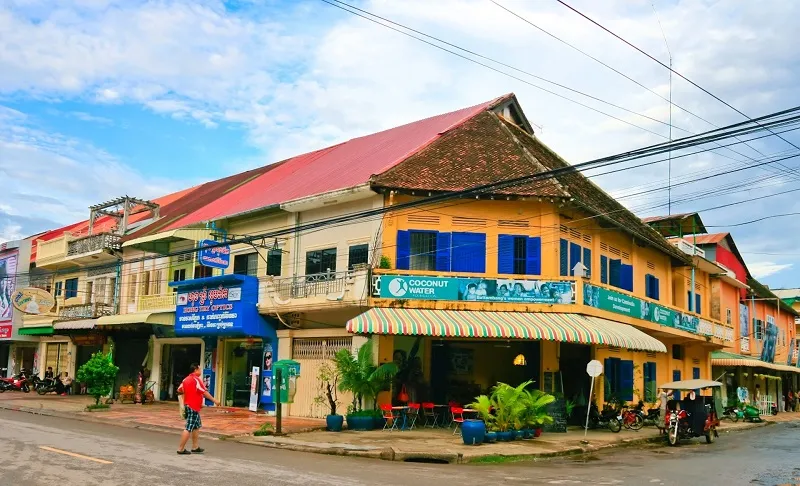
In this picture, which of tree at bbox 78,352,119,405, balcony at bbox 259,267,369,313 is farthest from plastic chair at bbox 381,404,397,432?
tree at bbox 78,352,119,405

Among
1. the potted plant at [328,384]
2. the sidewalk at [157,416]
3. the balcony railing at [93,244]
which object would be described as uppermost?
the balcony railing at [93,244]

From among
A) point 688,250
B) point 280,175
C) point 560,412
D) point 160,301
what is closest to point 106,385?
point 160,301

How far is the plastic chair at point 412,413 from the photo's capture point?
68.4ft

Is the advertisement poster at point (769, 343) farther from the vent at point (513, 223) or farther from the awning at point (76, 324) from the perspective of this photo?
the awning at point (76, 324)

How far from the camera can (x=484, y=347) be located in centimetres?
2395

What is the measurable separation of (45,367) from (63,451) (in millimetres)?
30318

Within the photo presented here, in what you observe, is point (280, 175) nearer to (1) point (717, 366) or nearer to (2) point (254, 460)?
(2) point (254, 460)

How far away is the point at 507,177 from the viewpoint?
2242 cm

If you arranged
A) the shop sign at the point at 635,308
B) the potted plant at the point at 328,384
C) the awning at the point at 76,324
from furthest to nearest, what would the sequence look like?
the awning at the point at 76,324, the shop sign at the point at 635,308, the potted plant at the point at 328,384

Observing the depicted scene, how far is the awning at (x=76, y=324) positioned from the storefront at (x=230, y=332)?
7.07m

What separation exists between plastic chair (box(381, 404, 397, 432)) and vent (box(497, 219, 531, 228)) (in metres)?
6.19

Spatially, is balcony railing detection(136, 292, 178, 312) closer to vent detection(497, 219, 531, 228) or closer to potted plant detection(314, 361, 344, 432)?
potted plant detection(314, 361, 344, 432)

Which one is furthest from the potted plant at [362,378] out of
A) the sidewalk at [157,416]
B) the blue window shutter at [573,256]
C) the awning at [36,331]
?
the awning at [36,331]

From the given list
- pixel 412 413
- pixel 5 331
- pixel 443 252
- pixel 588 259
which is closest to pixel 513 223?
pixel 443 252
